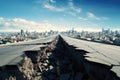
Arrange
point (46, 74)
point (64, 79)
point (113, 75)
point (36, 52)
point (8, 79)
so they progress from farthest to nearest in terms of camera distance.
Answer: point (36, 52) → point (46, 74) → point (64, 79) → point (8, 79) → point (113, 75)

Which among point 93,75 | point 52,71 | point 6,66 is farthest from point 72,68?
point 6,66

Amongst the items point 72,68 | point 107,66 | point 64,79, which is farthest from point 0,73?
point 72,68

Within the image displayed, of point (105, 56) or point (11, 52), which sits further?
point (11, 52)

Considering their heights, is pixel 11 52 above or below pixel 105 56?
below

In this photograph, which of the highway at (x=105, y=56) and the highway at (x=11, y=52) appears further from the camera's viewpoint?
the highway at (x=11, y=52)

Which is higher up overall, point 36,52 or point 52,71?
point 36,52

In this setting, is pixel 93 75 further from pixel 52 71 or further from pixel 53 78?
pixel 52 71

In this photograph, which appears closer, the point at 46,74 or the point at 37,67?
the point at 46,74

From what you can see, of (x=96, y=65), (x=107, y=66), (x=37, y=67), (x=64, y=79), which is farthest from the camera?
(x=37, y=67)

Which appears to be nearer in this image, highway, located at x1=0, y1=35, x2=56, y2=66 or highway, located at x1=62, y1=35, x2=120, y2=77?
highway, located at x1=62, y1=35, x2=120, y2=77
